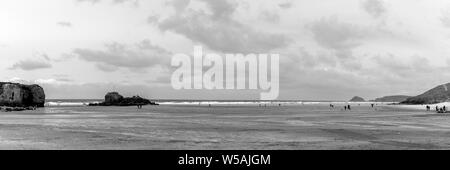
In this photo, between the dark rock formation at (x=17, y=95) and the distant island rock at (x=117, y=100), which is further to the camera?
the distant island rock at (x=117, y=100)

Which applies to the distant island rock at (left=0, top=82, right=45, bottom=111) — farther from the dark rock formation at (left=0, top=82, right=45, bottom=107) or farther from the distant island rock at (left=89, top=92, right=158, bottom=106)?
the distant island rock at (left=89, top=92, right=158, bottom=106)

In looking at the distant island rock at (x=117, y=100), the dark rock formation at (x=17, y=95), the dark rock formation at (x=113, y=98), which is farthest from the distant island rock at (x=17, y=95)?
the dark rock formation at (x=113, y=98)

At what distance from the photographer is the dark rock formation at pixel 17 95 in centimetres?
12542

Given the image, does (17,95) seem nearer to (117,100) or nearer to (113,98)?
(113,98)

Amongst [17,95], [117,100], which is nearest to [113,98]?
[117,100]

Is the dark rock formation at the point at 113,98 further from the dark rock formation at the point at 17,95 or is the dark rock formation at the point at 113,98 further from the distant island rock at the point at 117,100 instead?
the dark rock formation at the point at 17,95

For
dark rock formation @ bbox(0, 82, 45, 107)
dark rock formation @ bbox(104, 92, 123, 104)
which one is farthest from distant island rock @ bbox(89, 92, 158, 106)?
dark rock formation @ bbox(0, 82, 45, 107)

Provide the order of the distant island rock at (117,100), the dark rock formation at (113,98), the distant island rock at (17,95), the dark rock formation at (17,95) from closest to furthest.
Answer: the distant island rock at (17,95), the dark rock formation at (17,95), the distant island rock at (117,100), the dark rock formation at (113,98)

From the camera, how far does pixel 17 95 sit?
12775cm

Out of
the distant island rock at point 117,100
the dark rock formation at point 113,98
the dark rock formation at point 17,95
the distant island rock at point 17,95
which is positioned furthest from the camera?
the dark rock formation at point 113,98

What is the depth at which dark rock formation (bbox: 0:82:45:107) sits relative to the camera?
125 metres
